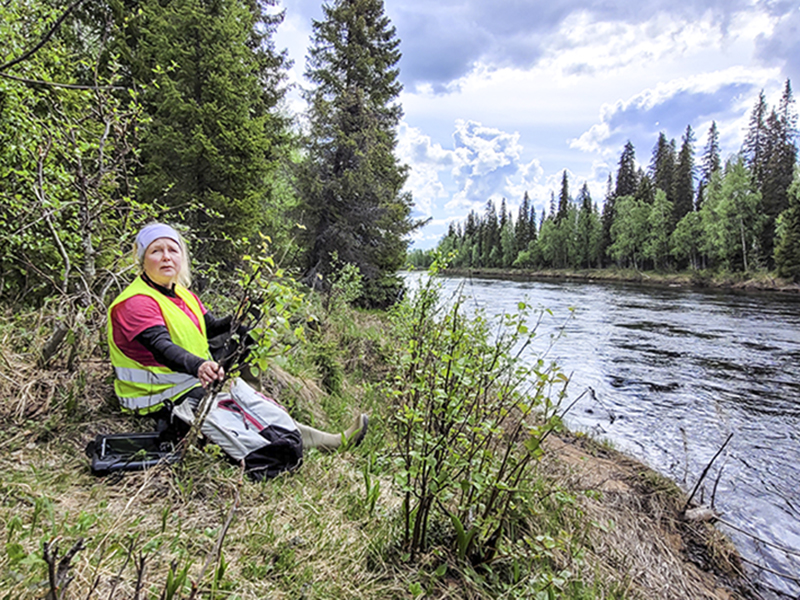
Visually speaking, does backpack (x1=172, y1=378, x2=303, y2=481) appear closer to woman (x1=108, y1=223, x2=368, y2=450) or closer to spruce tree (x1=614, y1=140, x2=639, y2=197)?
woman (x1=108, y1=223, x2=368, y2=450)

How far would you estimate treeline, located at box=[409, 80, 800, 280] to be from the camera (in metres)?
35.4

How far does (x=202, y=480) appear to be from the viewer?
2.30 metres

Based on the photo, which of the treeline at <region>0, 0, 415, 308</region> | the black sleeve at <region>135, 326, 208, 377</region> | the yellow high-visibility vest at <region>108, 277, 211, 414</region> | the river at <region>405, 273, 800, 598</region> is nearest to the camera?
the black sleeve at <region>135, 326, 208, 377</region>

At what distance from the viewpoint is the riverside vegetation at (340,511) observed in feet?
5.21

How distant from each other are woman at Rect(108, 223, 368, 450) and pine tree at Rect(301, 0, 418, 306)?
9.01 metres

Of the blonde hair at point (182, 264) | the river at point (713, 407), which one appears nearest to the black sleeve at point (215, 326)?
the blonde hair at point (182, 264)

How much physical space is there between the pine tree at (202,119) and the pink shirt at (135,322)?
5.54 meters

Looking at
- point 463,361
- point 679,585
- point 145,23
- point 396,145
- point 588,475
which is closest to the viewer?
point 463,361

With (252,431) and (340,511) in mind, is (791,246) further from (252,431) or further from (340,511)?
(252,431)

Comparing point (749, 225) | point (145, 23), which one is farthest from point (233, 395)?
point (749, 225)

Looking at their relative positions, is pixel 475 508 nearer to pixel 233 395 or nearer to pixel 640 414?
pixel 233 395

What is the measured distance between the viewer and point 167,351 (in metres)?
2.18

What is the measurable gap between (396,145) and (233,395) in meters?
13.6

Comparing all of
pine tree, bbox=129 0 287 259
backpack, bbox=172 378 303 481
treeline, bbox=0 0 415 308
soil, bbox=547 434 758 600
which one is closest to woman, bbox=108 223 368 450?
backpack, bbox=172 378 303 481
